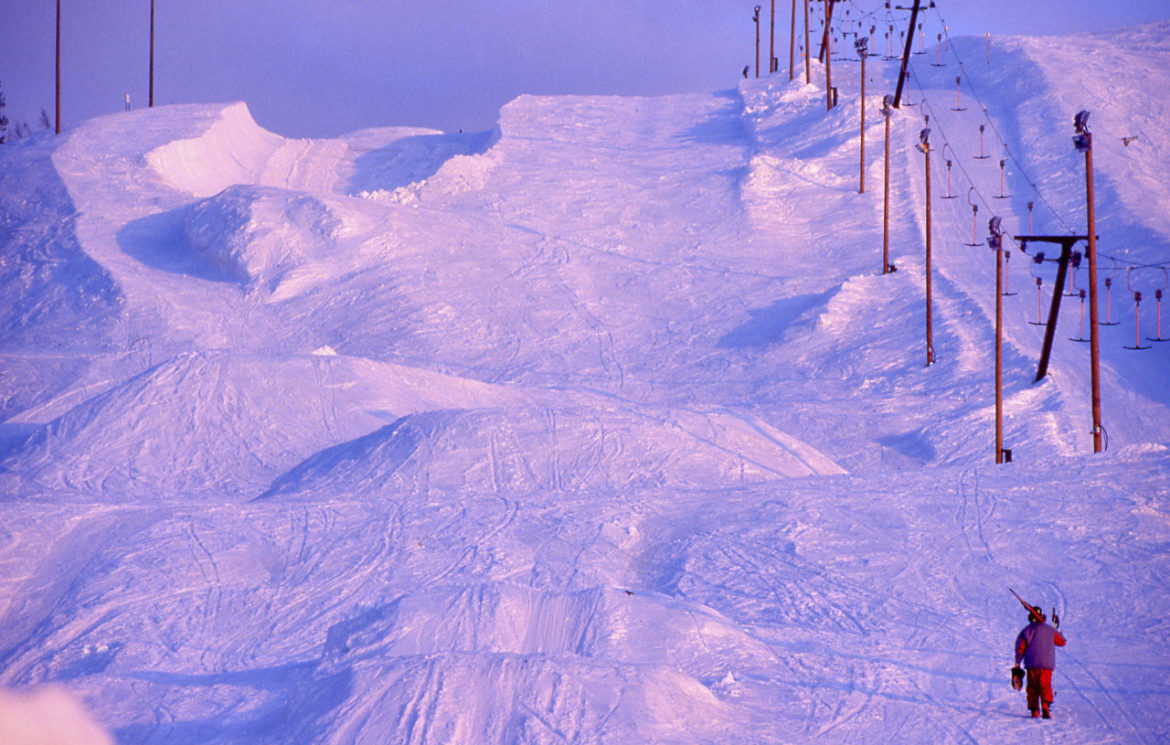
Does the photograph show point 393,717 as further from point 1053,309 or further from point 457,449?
point 1053,309

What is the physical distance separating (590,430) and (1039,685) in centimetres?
873

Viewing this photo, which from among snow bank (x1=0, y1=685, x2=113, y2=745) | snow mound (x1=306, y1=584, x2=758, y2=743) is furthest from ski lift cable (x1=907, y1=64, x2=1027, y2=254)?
snow bank (x1=0, y1=685, x2=113, y2=745)

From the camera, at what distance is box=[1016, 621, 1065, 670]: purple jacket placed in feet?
24.4

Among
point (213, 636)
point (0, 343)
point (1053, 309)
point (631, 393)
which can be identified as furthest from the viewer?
point (0, 343)

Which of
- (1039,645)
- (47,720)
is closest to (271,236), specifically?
(47,720)

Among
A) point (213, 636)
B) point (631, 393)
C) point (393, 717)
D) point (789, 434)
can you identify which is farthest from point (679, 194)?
point (393, 717)

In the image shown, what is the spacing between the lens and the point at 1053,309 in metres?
18.8

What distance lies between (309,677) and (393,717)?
138 centimetres

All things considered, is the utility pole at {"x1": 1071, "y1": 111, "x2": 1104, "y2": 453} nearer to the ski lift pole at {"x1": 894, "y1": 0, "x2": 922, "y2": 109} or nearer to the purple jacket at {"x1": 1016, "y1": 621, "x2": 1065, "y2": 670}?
the purple jacket at {"x1": 1016, "y1": 621, "x2": 1065, "y2": 670}

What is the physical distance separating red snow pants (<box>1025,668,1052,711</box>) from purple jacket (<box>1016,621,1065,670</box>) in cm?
6

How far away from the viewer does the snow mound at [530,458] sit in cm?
1414

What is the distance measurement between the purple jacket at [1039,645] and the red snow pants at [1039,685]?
0.18 ft

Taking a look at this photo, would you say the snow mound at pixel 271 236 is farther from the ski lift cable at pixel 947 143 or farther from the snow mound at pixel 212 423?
the ski lift cable at pixel 947 143

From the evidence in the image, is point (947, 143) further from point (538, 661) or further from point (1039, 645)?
point (538, 661)
